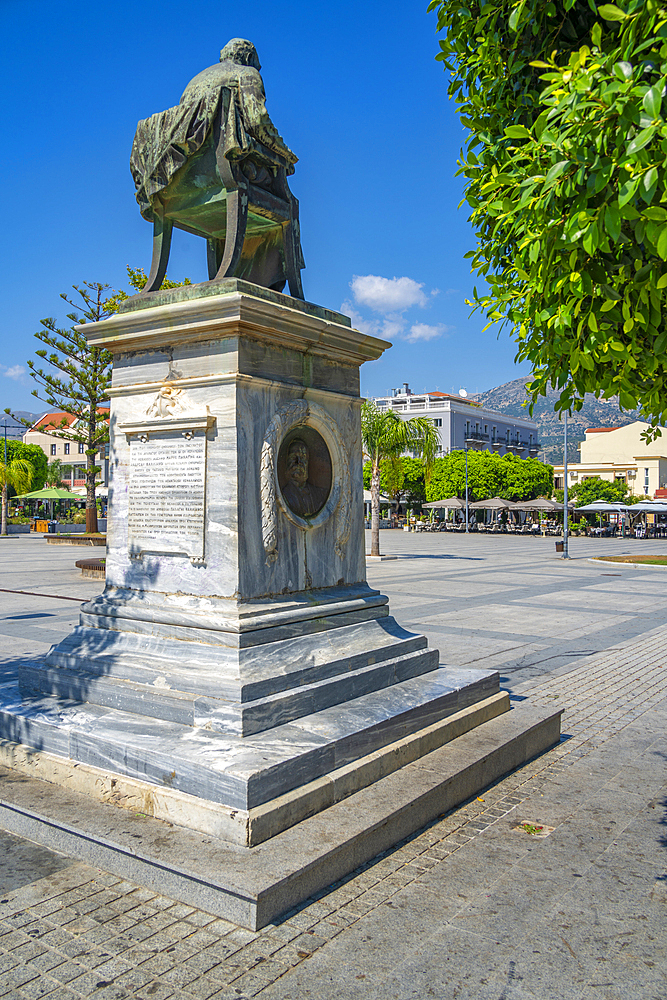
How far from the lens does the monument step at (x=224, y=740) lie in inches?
138

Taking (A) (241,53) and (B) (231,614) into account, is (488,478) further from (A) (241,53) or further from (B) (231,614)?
(B) (231,614)

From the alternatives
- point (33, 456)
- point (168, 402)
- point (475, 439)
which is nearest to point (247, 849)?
point (168, 402)

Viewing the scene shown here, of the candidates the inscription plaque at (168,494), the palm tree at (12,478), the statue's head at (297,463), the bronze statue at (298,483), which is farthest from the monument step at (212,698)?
the palm tree at (12,478)

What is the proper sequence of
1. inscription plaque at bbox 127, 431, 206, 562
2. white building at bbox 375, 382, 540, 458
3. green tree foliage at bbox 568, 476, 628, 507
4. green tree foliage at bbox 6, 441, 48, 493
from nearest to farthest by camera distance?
inscription plaque at bbox 127, 431, 206, 562, green tree foliage at bbox 6, 441, 48, 493, green tree foliage at bbox 568, 476, 628, 507, white building at bbox 375, 382, 540, 458

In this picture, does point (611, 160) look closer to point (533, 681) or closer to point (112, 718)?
point (112, 718)

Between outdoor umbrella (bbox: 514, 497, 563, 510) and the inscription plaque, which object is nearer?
the inscription plaque

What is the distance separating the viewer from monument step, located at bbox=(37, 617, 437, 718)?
13.6 ft

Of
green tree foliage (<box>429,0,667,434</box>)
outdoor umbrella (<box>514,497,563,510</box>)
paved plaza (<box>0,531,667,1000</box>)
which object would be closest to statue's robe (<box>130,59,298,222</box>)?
green tree foliage (<box>429,0,667,434</box>)

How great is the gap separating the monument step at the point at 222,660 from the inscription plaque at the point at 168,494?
0.60 metres

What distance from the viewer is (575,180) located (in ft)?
9.02

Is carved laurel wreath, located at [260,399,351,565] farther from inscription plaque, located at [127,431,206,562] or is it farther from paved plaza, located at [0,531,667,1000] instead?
paved plaza, located at [0,531,667,1000]

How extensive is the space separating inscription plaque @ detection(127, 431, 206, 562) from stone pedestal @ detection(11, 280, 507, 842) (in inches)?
0.5

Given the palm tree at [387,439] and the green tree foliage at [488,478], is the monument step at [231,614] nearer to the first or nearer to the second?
the palm tree at [387,439]

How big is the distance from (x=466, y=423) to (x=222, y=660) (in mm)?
83899
